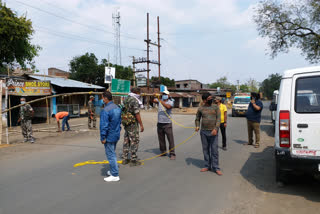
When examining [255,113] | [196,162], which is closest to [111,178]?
[196,162]

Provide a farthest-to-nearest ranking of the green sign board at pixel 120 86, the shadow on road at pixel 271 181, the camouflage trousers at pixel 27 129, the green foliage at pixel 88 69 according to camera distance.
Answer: the green foliage at pixel 88 69 < the green sign board at pixel 120 86 < the camouflage trousers at pixel 27 129 < the shadow on road at pixel 271 181

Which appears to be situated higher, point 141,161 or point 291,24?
point 291,24

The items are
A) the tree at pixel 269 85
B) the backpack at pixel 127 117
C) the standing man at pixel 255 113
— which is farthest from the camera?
the tree at pixel 269 85

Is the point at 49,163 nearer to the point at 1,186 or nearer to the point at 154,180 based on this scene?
the point at 1,186

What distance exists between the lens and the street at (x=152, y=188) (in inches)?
140

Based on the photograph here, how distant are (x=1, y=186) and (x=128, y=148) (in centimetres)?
265

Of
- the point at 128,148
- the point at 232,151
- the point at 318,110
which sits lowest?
the point at 232,151

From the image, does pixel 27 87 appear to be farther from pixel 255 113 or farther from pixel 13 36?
pixel 255 113

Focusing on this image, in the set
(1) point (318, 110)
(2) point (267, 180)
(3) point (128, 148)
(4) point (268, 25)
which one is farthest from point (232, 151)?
(4) point (268, 25)

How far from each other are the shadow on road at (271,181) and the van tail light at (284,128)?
99 cm

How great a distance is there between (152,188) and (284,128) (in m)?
2.48

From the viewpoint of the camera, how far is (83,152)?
743 centimetres

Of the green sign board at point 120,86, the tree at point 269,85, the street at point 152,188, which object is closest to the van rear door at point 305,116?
the street at point 152,188

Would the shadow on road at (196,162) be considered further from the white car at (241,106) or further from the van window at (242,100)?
the van window at (242,100)
